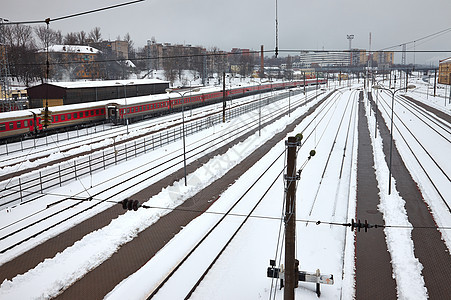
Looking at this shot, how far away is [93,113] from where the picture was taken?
1810 inches

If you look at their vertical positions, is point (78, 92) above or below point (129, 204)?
above

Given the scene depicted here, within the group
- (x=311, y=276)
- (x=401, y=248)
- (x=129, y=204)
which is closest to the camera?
(x=129, y=204)

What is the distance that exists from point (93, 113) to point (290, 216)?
40877 mm

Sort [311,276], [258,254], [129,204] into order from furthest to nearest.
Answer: [258,254] < [311,276] < [129,204]

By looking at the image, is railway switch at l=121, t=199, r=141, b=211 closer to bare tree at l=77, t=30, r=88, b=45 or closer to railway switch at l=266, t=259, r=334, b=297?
railway switch at l=266, t=259, r=334, b=297

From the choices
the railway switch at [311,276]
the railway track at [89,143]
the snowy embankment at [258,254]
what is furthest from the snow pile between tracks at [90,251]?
the railway track at [89,143]

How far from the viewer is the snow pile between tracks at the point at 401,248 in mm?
12664

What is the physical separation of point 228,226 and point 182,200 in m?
4.47

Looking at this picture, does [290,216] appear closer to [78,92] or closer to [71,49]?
[78,92]

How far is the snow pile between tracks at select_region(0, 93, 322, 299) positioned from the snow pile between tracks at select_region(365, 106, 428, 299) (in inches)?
415

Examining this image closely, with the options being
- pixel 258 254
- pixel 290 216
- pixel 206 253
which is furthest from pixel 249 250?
pixel 290 216

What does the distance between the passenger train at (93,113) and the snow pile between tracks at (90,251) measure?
681 cm

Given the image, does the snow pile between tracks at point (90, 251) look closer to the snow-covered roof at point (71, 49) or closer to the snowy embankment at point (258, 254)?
the snowy embankment at point (258, 254)

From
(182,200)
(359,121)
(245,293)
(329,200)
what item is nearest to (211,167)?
(182,200)
